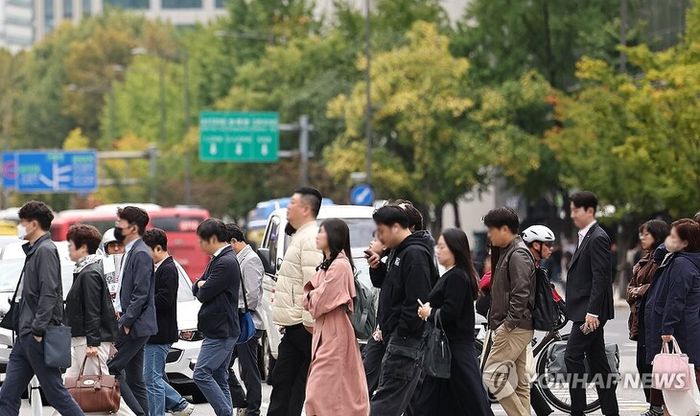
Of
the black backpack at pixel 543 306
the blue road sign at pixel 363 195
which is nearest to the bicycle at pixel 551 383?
the black backpack at pixel 543 306

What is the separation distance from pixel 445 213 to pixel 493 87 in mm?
20308

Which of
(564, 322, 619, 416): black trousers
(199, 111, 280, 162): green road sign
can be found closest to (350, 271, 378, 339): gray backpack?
(564, 322, 619, 416): black trousers

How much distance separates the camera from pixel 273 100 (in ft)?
212

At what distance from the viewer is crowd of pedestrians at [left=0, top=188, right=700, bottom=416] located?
1127 centimetres

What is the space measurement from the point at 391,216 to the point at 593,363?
2.76 metres

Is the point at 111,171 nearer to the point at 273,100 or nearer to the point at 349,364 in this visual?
the point at 273,100

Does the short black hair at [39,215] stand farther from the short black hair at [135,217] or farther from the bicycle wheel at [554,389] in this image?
the bicycle wheel at [554,389]

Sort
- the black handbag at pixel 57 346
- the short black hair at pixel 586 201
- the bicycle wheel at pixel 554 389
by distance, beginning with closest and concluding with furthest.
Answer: the black handbag at pixel 57 346 < the short black hair at pixel 586 201 < the bicycle wheel at pixel 554 389

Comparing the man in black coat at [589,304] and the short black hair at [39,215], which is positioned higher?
the short black hair at [39,215]

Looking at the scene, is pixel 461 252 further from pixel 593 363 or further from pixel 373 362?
pixel 593 363

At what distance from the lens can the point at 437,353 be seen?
1126 cm

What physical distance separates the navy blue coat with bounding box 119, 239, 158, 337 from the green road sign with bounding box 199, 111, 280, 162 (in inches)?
1814

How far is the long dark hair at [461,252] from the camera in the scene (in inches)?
444

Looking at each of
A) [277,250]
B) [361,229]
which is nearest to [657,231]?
[277,250]
